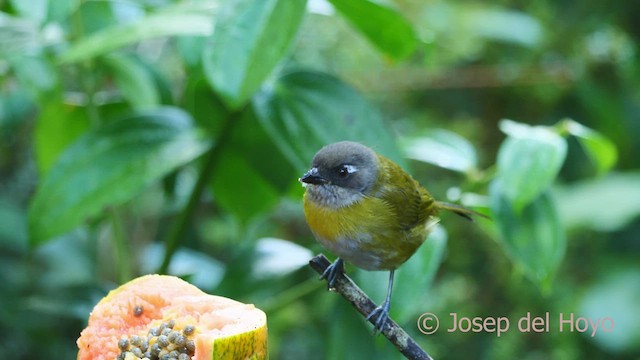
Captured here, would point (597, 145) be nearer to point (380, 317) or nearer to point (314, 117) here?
point (314, 117)

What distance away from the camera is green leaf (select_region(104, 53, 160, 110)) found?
5.13 ft

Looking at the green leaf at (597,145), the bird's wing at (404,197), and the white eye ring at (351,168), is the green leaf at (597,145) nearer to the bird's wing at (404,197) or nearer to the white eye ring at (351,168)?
the bird's wing at (404,197)

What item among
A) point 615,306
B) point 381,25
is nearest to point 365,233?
point 381,25

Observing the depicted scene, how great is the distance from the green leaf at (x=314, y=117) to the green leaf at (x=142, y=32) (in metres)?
0.16

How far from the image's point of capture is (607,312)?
7.82 feet

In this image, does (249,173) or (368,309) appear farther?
(249,173)

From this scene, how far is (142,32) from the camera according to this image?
1.37 metres

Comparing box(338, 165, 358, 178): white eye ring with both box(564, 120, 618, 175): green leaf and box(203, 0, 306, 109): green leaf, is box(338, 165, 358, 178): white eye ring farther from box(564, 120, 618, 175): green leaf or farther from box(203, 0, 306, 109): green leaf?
box(564, 120, 618, 175): green leaf

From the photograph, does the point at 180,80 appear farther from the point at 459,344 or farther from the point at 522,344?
the point at 522,344

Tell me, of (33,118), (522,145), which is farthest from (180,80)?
(522,145)

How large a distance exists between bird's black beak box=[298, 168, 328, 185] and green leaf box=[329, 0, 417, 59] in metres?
0.44

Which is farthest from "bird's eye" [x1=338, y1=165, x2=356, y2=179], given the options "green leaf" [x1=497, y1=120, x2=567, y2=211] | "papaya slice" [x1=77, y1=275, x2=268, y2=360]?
"green leaf" [x1=497, y1=120, x2=567, y2=211]

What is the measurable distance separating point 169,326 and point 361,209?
302 millimetres

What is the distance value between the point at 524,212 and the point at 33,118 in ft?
4.92
